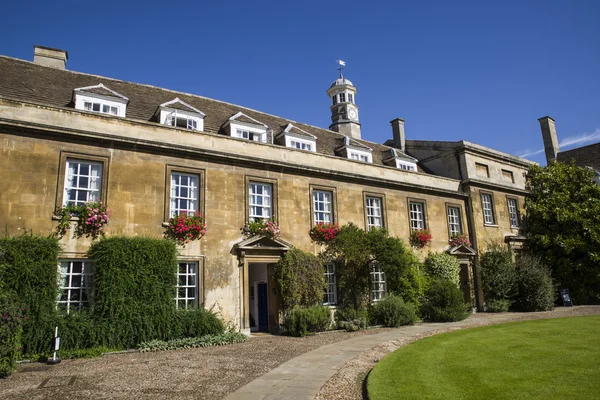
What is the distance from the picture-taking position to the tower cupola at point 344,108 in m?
29.8

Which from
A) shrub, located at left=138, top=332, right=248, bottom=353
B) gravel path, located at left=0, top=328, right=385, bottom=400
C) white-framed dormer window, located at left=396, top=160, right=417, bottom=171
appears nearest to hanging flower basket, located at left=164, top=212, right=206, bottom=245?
shrub, located at left=138, top=332, right=248, bottom=353

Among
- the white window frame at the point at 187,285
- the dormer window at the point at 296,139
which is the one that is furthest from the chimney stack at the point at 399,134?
the white window frame at the point at 187,285

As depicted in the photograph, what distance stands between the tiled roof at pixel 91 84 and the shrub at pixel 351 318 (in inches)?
303

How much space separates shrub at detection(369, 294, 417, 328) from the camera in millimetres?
15539

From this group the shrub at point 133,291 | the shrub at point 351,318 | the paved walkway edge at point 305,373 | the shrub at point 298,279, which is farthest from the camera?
the shrub at point 351,318

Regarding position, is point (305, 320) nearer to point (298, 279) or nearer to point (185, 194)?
point (298, 279)

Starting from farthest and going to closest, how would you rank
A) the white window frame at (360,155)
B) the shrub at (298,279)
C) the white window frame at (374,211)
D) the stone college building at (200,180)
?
1. the white window frame at (360,155)
2. the white window frame at (374,211)
3. the shrub at (298,279)
4. the stone college building at (200,180)

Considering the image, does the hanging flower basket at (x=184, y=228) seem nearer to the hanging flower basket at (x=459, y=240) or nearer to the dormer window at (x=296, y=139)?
the dormer window at (x=296, y=139)

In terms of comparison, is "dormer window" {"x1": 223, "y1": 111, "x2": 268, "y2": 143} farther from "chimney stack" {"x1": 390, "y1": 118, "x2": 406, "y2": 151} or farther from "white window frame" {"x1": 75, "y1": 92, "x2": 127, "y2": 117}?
"chimney stack" {"x1": 390, "y1": 118, "x2": 406, "y2": 151}

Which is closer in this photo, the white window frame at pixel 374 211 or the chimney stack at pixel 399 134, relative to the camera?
the white window frame at pixel 374 211

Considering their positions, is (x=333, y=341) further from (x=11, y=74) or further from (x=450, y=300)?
(x=11, y=74)

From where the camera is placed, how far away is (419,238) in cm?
1938

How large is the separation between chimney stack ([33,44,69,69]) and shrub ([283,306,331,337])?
1346 centimetres

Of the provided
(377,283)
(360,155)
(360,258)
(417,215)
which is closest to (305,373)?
(360,258)
